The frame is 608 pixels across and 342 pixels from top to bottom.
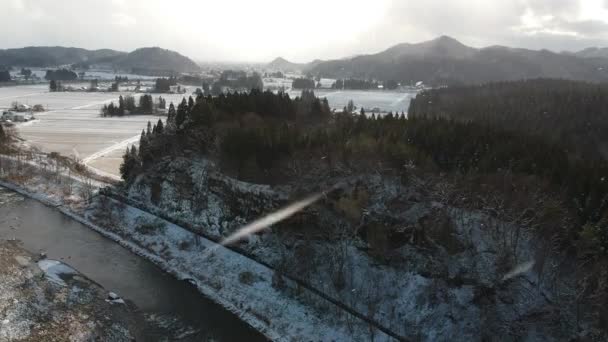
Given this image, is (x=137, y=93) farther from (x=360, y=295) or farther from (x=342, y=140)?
(x=360, y=295)

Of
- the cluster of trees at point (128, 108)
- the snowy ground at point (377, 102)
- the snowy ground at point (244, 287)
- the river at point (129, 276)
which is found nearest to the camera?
the snowy ground at point (244, 287)

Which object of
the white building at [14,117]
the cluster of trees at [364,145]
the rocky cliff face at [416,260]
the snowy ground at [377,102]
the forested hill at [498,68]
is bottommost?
the rocky cliff face at [416,260]

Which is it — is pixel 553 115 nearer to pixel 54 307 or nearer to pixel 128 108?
pixel 54 307

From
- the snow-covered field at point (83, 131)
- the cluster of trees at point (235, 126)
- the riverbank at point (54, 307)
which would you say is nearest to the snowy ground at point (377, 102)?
the snow-covered field at point (83, 131)

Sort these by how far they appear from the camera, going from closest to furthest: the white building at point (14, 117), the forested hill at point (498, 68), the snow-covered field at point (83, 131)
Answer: the snow-covered field at point (83, 131) < the white building at point (14, 117) < the forested hill at point (498, 68)

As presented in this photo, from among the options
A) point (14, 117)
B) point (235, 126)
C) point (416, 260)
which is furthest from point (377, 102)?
point (416, 260)

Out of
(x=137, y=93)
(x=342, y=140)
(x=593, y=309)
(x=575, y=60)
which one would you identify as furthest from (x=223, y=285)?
(x=575, y=60)

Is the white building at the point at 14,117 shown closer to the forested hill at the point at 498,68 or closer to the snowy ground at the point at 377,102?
the snowy ground at the point at 377,102

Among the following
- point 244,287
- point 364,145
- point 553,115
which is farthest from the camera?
point 553,115
